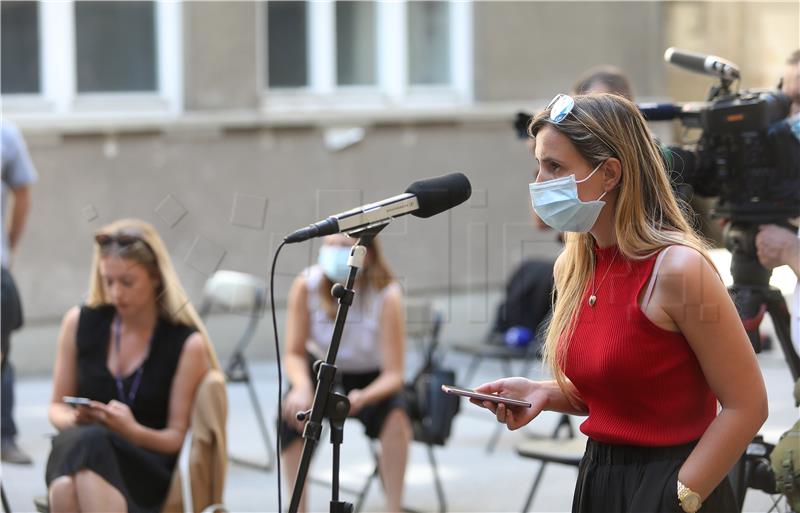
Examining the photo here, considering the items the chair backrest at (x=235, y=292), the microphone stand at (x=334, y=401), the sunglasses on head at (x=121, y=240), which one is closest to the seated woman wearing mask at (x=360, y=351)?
the sunglasses on head at (x=121, y=240)

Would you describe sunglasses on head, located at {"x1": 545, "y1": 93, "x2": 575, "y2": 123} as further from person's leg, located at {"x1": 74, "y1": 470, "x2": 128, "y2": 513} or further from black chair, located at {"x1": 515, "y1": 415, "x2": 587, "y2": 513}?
person's leg, located at {"x1": 74, "y1": 470, "x2": 128, "y2": 513}

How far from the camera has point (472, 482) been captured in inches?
229

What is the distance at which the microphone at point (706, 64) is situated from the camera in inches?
146

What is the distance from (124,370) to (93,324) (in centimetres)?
22

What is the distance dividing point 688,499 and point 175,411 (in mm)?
2220

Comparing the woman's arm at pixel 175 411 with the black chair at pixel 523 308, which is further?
the black chair at pixel 523 308

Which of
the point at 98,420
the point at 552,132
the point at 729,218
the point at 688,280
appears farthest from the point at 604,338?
the point at 98,420

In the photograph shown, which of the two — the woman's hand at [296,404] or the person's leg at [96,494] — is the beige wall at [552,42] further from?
the person's leg at [96,494]

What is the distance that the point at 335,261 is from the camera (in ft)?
16.6

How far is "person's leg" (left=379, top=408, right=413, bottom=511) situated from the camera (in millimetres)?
5027

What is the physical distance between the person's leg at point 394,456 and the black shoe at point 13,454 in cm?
190

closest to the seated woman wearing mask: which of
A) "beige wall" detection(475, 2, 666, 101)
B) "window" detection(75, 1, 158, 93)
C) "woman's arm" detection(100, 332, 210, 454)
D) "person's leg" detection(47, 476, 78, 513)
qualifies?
"woman's arm" detection(100, 332, 210, 454)

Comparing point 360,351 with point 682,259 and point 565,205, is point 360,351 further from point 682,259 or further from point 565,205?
point 682,259

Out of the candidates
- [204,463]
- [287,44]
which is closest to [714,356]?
[204,463]
